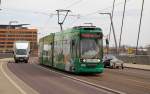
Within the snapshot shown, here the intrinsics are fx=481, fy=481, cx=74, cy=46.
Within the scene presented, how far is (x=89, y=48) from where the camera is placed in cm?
3272

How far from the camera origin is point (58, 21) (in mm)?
73812

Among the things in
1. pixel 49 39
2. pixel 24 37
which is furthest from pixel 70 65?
pixel 24 37

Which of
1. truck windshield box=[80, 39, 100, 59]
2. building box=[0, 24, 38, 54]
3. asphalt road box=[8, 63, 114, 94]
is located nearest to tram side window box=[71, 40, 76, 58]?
truck windshield box=[80, 39, 100, 59]

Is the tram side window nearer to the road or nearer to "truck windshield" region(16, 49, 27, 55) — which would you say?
the road

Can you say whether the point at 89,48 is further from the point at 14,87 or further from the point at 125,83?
the point at 14,87

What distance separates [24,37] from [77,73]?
130 m

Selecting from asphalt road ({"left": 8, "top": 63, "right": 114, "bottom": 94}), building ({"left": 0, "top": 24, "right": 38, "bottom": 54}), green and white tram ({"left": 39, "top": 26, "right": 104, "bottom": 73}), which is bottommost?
asphalt road ({"left": 8, "top": 63, "right": 114, "bottom": 94})

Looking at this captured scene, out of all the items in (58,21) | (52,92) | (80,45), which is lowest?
(52,92)

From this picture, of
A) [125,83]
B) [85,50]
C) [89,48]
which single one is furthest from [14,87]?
[89,48]

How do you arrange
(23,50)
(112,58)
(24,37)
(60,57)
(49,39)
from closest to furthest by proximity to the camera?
1. (60,57)
2. (49,39)
3. (112,58)
4. (23,50)
5. (24,37)

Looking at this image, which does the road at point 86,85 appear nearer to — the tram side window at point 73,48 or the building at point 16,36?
the tram side window at point 73,48

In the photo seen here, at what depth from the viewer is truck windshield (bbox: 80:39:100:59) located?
32.6m

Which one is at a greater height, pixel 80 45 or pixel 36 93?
pixel 80 45

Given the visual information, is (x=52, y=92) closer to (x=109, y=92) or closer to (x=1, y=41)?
(x=109, y=92)
